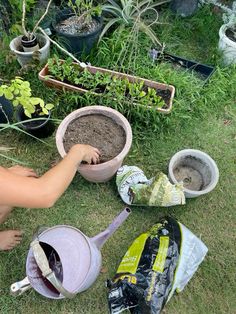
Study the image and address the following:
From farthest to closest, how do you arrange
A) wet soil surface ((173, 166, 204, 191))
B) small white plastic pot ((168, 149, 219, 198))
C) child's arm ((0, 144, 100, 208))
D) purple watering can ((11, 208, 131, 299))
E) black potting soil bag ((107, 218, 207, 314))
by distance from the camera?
wet soil surface ((173, 166, 204, 191)) < small white plastic pot ((168, 149, 219, 198)) < black potting soil bag ((107, 218, 207, 314)) < purple watering can ((11, 208, 131, 299)) < child's arm ((0, 144, 100, 208))

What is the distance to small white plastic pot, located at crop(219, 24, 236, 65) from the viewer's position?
2.55 m

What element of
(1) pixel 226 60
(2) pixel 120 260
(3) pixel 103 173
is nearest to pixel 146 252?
(2) pixel 120 260

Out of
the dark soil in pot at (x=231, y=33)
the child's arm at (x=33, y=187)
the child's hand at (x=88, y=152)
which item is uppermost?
the dark soil in pot at (x=231, y=33)

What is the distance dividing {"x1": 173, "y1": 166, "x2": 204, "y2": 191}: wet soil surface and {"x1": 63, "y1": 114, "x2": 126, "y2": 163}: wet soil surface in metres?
0.47

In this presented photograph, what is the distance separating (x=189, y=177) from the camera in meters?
2.18

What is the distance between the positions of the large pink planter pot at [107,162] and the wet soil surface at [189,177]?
1.40 ft

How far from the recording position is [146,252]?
1.82m

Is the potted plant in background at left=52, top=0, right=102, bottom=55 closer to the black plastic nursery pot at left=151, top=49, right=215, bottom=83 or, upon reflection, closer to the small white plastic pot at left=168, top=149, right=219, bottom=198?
the black plastic nursery pot at left=151, top=49, right=215, bottom=83

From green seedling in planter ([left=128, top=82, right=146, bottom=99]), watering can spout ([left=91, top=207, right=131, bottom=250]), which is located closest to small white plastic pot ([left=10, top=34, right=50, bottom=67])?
green seedling in planter ([left=128, top=82, right=146, bottom=99])

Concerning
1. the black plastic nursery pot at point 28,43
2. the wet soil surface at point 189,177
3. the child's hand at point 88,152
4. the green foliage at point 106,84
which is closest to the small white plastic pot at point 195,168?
the wet soil surface at point 189,177

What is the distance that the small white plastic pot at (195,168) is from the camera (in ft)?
6.57

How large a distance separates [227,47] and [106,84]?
1.02 m

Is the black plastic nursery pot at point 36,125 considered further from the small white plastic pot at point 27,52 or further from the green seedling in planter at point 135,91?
the green seedling in planter at point 135,91

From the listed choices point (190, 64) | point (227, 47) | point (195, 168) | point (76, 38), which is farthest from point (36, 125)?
point (227, 47)
